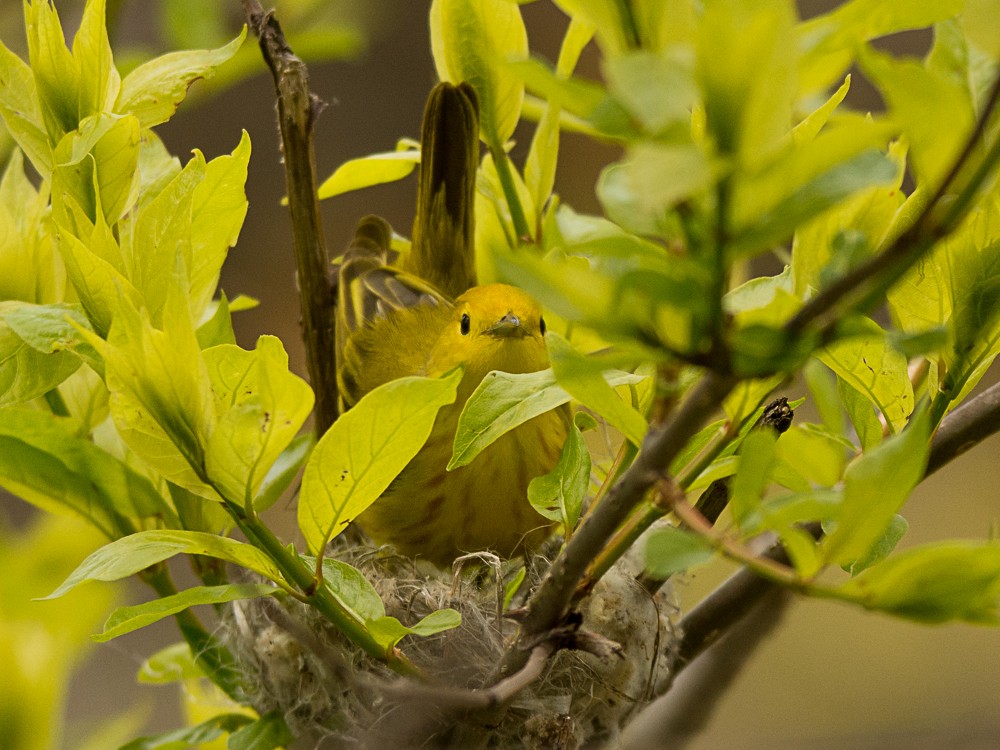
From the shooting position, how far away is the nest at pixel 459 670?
69 centimetres

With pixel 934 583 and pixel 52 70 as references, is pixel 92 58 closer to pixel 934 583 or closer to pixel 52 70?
pixel 52 70

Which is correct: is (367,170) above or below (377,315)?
above

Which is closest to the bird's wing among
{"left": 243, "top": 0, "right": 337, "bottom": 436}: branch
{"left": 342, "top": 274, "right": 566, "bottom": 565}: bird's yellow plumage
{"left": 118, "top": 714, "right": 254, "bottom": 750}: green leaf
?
{"left": 342, "top": 274, "right": 566, "bottom": 565}: bird's yellow plumage

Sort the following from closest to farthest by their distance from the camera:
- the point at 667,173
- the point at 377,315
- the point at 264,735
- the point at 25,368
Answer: the point at 667,173
the point at 25,368
the point at 264,735
the point at 377,315

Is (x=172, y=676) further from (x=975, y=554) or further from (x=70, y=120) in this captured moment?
(x=975, y=554)

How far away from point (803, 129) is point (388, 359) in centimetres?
76

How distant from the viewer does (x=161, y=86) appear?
0.61m

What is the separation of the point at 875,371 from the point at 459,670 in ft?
1.22

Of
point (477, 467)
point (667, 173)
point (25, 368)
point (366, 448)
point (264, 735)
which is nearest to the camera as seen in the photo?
point (667, 173)

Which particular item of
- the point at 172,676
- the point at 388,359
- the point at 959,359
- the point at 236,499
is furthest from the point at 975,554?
the point at 388,359

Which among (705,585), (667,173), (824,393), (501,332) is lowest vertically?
(705,585)

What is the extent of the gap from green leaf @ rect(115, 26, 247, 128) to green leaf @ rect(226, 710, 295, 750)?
401mm

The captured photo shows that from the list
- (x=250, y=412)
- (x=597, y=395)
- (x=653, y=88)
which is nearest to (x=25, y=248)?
(x=250, y=412)

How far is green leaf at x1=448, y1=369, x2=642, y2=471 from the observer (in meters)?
0.49
